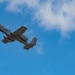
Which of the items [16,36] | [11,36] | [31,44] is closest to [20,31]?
[16,36]

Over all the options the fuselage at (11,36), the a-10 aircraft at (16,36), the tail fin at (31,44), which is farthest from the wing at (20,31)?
the tail fin at (31,44)

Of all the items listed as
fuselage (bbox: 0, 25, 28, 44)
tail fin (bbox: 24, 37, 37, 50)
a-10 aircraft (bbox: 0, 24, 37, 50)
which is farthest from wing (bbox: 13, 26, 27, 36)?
tail fin (bbox: 24, 37, 37, 50)

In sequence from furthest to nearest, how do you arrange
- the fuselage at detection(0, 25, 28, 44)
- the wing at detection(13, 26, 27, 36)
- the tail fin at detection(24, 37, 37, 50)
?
1. the tail fin at detection(24, 37, 37, 50)
2. the fuselage at detection(0, 25, 28, 44)
3. the wing at detection(13, 26, 27, 36)

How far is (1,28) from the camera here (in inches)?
3312

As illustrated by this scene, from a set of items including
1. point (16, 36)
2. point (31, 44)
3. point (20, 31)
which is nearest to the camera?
point (20, 31)

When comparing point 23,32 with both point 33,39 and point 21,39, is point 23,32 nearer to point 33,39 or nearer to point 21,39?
point 21,39

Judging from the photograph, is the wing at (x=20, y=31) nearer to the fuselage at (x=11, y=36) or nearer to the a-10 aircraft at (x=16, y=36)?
the a-10 aircraft at (x=16, y=36)

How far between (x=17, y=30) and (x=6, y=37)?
4122mm

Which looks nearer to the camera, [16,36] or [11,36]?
[16,36]

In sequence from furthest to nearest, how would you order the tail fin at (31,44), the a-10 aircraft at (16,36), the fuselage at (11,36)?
the tail fin at (31,44)
the fuselage at (11,36)
the a-10 aircraft at (16,36)

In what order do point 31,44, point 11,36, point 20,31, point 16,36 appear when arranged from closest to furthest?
point 20,31 < point 16,36 < point 11,36 < point 31,44

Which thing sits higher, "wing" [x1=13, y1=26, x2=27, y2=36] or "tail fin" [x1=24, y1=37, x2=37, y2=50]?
"tail fin" [x1=24, y1=37, x2=37, y2=50]

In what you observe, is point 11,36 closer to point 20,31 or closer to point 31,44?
point 20,31

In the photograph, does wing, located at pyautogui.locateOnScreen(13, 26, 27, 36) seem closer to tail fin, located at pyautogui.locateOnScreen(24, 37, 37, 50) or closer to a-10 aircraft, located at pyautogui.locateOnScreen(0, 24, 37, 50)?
a-10 aircraft, located at pyautogui.locateOnScreen(0, 24, 37, 50)
